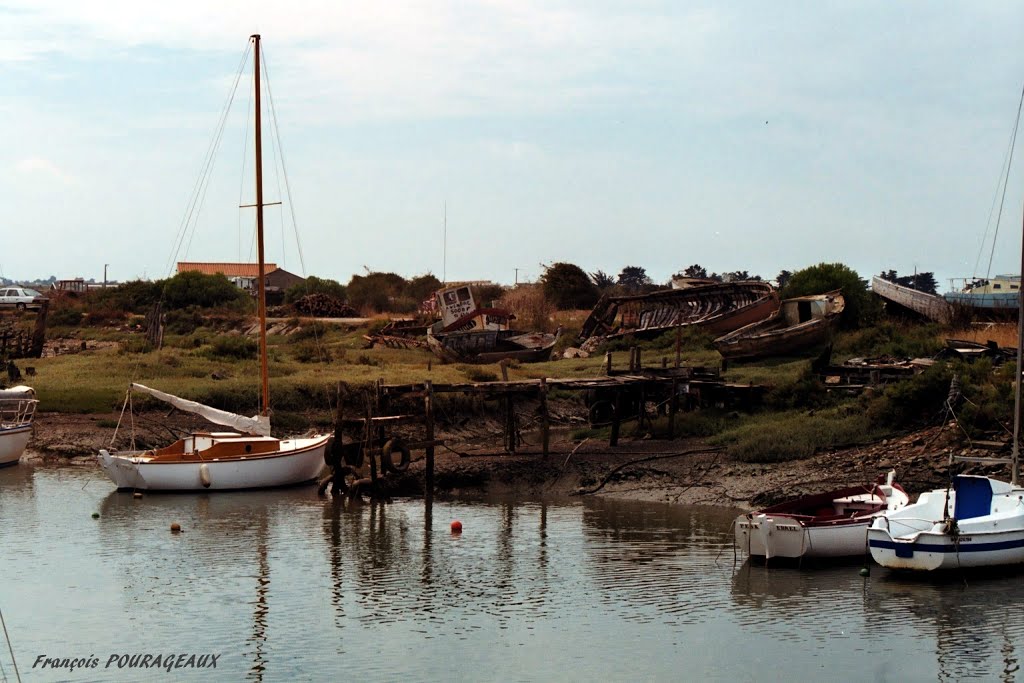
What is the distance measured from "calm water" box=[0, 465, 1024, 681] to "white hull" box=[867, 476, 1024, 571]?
471 millimetres

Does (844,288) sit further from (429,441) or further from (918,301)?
(429,441)

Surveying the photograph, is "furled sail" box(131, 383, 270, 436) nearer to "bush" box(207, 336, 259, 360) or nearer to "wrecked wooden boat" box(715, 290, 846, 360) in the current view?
"bush" box(207, 336, 259, 360)

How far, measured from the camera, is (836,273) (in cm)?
5906

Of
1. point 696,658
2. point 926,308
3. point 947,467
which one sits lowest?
point 696,658

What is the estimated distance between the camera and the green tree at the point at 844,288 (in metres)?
51.8

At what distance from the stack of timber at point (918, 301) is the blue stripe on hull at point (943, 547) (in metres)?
26.4

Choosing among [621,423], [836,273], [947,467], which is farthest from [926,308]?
[947,467]

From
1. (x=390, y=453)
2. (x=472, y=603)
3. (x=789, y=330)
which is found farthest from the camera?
(x=789, y=330)

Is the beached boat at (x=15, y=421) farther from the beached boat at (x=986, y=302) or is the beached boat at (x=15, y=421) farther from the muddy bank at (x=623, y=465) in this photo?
the beached boat at (x=986, y=302)

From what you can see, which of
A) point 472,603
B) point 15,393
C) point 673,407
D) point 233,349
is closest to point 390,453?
point 673,407

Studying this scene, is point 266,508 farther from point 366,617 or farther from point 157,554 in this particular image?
point 366,617

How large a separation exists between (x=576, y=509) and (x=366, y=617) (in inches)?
412

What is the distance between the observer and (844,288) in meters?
55.3

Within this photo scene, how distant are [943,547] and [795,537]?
2.74m
